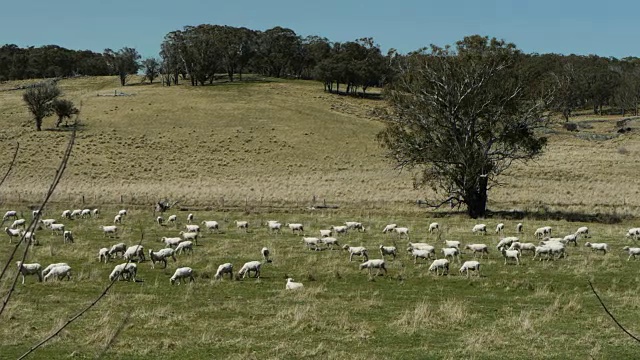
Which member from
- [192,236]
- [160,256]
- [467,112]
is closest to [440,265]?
[160,256]

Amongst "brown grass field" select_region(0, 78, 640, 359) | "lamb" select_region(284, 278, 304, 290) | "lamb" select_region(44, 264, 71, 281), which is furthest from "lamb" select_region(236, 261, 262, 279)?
"lamb" select_region(44, 264, 71, 281)

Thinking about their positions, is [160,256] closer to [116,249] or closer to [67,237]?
[116,249]

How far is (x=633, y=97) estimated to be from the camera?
132 meters

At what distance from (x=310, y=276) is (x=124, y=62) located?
127 m

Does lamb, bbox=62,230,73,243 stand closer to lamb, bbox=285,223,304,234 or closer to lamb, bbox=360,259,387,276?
lamb, bbox=285,223,304,234

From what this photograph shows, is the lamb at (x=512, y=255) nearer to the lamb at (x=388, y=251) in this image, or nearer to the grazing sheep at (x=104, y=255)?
the lamb at (x=388, y=251)

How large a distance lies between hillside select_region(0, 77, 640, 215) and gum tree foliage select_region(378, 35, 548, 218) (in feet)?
23.6

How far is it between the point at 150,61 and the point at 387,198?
102m

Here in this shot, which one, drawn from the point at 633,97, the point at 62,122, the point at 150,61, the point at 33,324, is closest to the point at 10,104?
the point at 62,122

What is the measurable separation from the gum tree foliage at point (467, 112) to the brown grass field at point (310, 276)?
3.43 m

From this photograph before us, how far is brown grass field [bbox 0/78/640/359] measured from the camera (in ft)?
46.9

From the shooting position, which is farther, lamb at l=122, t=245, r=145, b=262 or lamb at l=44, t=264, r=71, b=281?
lamb at l=44, t=264, r=71, b=281

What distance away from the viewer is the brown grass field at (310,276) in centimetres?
1430

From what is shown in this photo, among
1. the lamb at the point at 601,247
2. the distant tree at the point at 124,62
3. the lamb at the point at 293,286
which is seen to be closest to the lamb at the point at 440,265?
the lamb at the point at 293,286
